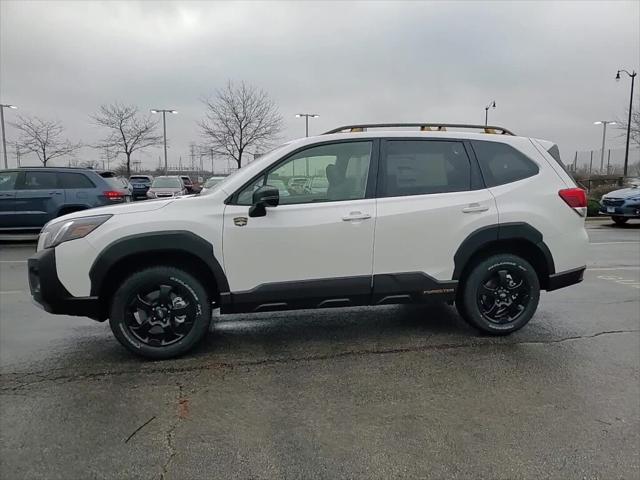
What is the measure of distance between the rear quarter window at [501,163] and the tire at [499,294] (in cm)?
72

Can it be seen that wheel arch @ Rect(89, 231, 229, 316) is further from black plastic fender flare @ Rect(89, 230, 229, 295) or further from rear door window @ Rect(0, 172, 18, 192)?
rear door window @ Rect(0, 172, 18, 192)

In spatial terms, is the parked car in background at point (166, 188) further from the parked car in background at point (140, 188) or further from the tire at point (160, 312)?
the tire at point (160, 312)

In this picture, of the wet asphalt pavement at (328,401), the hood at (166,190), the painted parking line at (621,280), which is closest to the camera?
the wet asphalt pavement at (328,401)

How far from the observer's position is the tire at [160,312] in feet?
11.8

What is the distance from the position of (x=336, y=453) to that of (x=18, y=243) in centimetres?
1173

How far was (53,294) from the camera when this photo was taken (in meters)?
3.53

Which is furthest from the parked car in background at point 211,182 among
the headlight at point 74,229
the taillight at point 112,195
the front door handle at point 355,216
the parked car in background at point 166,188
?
the parked car in background at point 166,188

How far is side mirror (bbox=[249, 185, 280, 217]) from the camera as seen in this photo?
3.59m

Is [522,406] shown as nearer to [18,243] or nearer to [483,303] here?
[483,303]

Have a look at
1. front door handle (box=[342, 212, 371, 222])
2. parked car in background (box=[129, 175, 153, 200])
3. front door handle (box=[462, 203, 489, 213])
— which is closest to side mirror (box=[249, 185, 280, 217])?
front door handle (box=[342, 212, 371, 222])

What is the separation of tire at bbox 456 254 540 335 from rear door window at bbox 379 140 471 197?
0.77m

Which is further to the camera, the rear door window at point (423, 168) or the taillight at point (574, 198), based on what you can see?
the taillight at point (574, 198)

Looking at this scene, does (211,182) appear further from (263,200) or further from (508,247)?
(508,247)

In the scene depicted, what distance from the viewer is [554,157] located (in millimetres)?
4461
